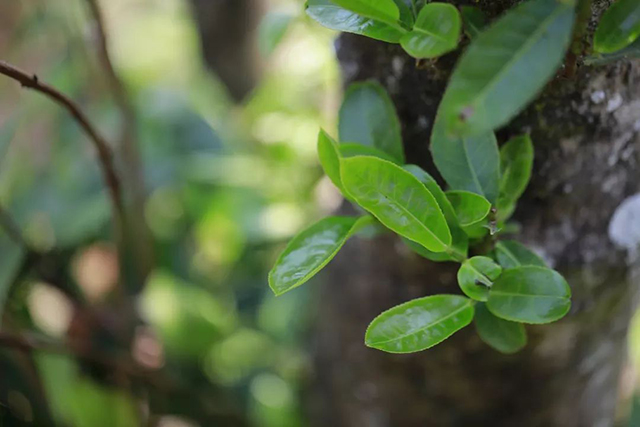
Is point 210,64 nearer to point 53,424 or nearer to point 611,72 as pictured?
point 53,424

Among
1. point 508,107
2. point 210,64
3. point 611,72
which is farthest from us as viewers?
point 210,64

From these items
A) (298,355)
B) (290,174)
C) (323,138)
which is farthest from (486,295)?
(290,174)

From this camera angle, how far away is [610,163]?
355 mm

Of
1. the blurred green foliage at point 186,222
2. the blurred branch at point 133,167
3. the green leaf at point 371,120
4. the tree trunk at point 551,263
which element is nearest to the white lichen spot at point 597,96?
the tree trunk at point 551,263

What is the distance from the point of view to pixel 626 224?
38 cm

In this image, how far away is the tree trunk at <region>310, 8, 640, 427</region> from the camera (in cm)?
33

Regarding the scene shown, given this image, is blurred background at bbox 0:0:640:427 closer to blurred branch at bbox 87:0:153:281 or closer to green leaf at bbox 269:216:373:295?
blurred branch at bbox 87:0:153:281

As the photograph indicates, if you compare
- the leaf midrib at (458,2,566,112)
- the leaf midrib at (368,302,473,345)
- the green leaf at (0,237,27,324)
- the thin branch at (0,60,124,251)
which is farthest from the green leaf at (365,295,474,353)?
the green leaf at (0,237,27,324)

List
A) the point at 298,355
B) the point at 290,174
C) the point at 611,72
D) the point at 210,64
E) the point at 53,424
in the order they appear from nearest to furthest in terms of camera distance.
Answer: the point at 611,72 → the point at 53,424 → the point at 298,355 → the point at 290,174 → the point at 210,64

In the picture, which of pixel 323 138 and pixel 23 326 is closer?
pixel 323 138

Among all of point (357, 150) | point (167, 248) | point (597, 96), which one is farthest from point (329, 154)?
point (167, 248)

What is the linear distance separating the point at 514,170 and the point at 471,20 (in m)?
0.08

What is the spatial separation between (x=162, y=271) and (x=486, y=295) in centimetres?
57

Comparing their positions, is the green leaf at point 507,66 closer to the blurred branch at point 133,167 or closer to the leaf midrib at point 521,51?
the leaf midrib at point 521,51
